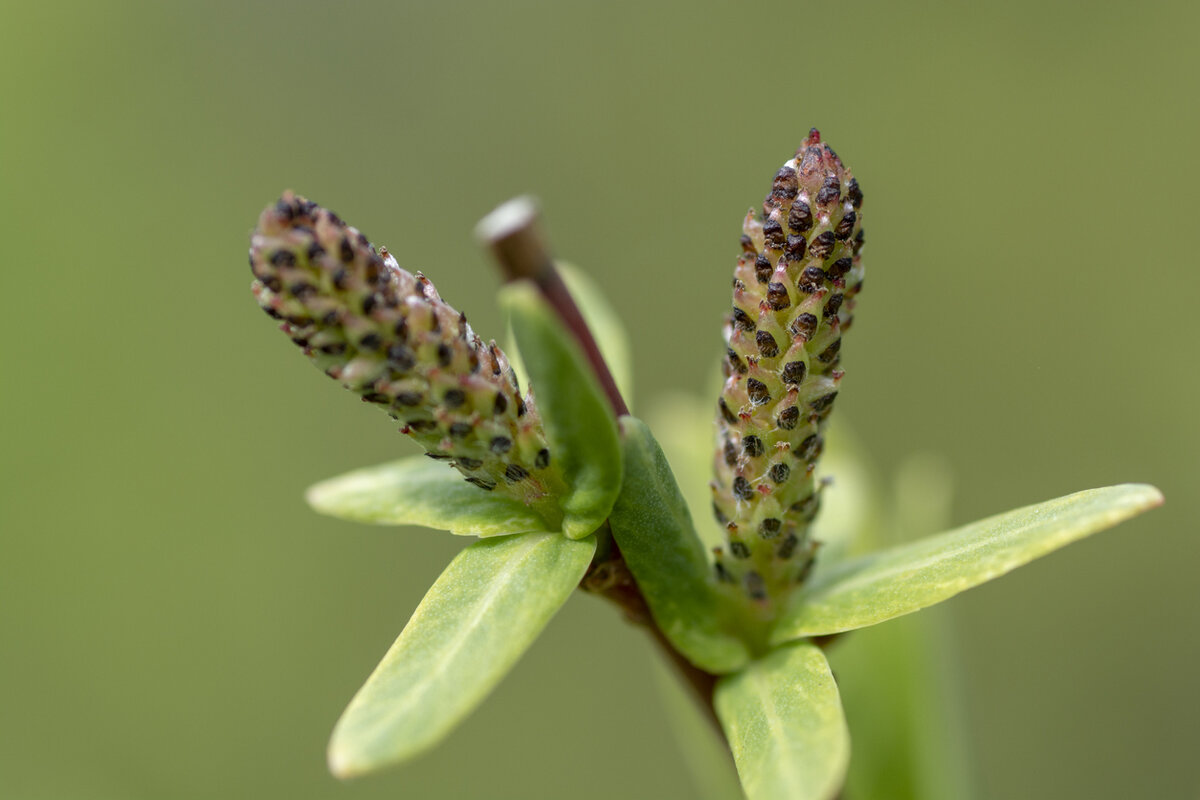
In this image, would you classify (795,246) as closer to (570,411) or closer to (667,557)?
(570,411)

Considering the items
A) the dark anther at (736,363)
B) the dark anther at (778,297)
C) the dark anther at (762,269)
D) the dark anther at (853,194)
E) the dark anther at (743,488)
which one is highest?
the dark anther at (853,194)

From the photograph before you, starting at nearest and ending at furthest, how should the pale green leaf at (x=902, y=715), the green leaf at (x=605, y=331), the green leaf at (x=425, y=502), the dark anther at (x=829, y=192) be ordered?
the dark anther at (x=829, y=192) < the green leaf at (x=425, y=502) < the green leaf at (x=605, y=331) < the pale green leaf at (x=902, y=715)

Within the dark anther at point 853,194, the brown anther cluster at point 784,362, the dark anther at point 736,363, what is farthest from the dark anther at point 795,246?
the dark anther at point 736,363

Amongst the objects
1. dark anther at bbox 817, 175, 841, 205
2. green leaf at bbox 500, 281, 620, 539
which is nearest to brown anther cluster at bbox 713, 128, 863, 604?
dark anther at bbox 817, 175, 841, 205

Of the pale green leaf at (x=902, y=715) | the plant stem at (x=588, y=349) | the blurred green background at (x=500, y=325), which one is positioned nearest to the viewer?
the plant stem at (x=588, y=349)

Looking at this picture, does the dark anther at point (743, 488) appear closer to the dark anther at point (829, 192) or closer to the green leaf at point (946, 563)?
the green leaf at point (946, 563)

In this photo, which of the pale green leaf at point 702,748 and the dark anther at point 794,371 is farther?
the pale green leaf at point 702,748

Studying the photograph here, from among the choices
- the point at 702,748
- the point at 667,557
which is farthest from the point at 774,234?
the point at 702,748
